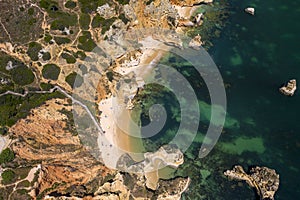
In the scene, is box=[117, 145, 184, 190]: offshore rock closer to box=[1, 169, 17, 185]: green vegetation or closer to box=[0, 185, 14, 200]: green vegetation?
box=[1, 169, 17, 185]: green vegetation

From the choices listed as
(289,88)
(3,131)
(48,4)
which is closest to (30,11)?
(48,4)

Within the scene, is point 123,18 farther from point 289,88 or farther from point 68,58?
Answer: point 289,88

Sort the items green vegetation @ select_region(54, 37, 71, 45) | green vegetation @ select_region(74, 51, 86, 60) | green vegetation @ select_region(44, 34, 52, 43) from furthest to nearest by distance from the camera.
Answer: green vegetation @ select_region(74, 51, 86, 60) → green vegetation @ select_region(54, 37, 71, 45) → green vegetation @ select_region(44, 34, 52, 43)

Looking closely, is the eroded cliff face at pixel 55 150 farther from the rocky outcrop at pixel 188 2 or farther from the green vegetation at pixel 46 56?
the rocky outcrop at pixel 188 2

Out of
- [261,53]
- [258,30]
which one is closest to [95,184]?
[261,53]

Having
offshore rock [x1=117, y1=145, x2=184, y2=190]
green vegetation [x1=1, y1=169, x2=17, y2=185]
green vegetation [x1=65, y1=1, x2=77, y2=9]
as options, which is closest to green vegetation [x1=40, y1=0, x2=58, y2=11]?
green vegetation [x1=65, y1=1, x2=77, y2=9]

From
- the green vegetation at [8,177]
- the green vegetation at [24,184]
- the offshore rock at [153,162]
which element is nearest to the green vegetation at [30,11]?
the green vegetation at [8,177]

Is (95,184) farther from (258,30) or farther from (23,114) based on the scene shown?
(258,30)
